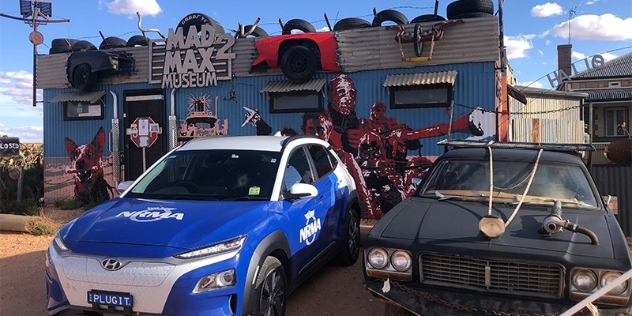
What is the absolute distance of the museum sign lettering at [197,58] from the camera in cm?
1018

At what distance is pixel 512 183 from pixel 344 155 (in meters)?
5.36

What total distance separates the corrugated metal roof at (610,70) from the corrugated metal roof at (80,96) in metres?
24.8

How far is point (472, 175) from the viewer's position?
445cm

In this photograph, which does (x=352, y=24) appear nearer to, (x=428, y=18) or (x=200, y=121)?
(x=428, y=18)

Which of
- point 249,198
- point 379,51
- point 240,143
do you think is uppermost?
point 379,51

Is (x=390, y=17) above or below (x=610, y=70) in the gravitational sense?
below

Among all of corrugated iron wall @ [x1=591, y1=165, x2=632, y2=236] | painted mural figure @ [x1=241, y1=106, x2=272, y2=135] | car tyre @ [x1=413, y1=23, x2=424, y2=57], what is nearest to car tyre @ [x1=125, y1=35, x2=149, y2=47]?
painted mural figure @ [x1=241, y1=106, x2=272, y2=135]

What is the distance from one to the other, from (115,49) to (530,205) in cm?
1005

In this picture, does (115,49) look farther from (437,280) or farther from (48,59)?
(437,280)

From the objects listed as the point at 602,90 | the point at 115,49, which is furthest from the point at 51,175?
the point at 602,90

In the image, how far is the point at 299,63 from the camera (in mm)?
9445

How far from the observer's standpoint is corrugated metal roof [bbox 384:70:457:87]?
337 inches

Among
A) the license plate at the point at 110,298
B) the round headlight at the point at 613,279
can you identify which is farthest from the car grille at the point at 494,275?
the license plate at the point at 110,298

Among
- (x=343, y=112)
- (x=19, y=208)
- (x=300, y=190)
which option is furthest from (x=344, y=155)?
(x=19, y=208)
